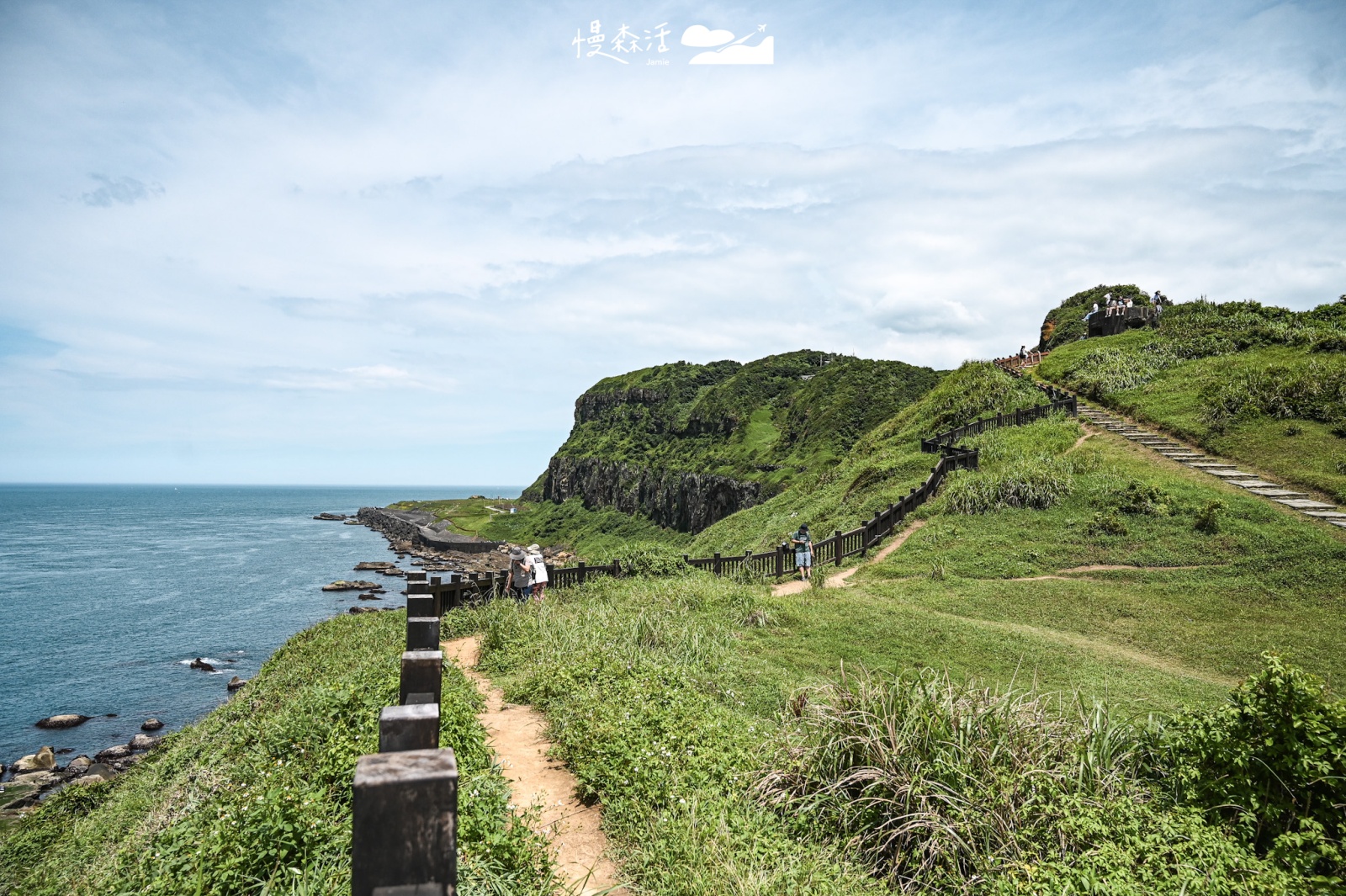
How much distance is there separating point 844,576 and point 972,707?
1126 centimetres

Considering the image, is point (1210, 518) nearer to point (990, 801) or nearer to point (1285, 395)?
point (1285, 395)

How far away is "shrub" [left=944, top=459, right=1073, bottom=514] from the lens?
18.5 m

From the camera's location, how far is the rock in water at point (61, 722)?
28.3 meters

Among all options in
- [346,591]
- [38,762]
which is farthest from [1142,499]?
[346,591]

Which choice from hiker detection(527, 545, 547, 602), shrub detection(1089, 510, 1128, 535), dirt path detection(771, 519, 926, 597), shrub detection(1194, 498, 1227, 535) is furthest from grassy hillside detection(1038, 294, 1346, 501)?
hiker detection(527, 545, 547, 602)

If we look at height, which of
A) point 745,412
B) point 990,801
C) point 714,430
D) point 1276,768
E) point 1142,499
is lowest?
point 990,801

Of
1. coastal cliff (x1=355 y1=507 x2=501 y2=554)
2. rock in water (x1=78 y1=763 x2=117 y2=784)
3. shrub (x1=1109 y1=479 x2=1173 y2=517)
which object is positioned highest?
shrub (x1=1109 y1=479 x2=1173 y2=517)

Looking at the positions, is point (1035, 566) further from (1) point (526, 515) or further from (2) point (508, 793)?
(1) point (526, 515)

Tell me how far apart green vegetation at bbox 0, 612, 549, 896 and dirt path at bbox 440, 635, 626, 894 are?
0.36m

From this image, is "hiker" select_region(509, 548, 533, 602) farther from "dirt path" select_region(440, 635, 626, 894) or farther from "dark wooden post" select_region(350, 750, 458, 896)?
"dark wooden post" select_region(350, 750, 458, 896)

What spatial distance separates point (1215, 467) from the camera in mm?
18797

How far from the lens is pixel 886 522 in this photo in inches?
760

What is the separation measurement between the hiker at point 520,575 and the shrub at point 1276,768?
1129cm

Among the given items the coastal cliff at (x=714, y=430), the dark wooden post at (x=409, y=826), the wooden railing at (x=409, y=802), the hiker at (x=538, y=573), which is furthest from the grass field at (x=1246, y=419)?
the coastal cliff at (x=714, y=430)
